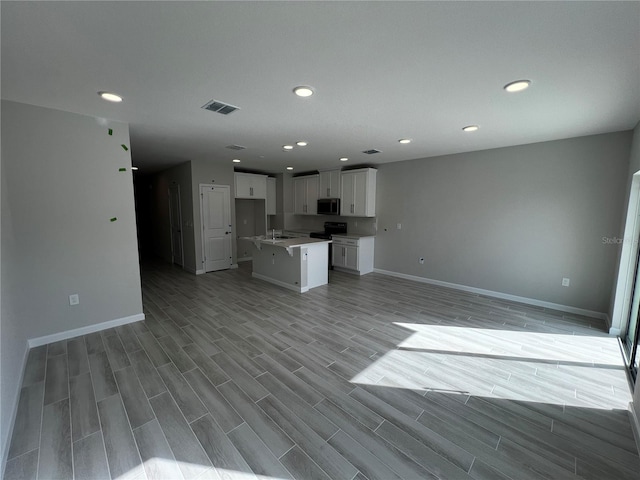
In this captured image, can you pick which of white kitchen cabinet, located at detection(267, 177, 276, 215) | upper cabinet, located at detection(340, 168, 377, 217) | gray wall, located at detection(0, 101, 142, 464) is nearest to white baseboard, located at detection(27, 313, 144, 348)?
gray wall, located at detection(0, 101, 142, 464)

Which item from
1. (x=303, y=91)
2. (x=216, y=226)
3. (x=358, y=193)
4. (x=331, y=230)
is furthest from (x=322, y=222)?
(x=303, y=91)

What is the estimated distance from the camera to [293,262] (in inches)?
193

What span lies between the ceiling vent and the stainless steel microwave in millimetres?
4053

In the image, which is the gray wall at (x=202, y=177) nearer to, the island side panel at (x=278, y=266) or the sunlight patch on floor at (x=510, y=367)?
the island side panel at (x=278, y=266)

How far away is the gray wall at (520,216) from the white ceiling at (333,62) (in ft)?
2.10

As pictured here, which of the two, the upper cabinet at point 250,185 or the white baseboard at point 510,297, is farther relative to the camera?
the upper cabinet at point 250,185

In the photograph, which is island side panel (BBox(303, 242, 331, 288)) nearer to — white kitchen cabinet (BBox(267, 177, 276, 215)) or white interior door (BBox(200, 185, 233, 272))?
white interior door (BBox(200, 185, 233, 272))

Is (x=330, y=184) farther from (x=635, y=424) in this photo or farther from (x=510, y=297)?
(x=635, y=424)

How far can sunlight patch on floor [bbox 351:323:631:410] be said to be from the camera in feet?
7.27

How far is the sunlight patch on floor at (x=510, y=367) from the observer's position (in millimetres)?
2215

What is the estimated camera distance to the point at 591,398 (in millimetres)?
2148

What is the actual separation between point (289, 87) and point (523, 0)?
5.27 ft

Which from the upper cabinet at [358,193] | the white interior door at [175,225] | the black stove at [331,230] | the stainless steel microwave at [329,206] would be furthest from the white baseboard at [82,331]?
the upper cabinet at [358,193]

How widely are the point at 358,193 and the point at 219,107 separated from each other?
4.03 metres
